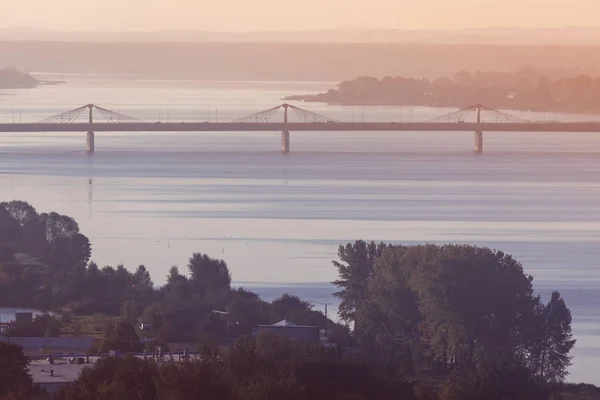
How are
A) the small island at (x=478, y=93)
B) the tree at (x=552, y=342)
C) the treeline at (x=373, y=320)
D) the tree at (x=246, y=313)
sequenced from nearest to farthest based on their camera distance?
the treeline at (x=373, y=320), the tree at (x=552, y=342), the tree at (x=246, y=313), the small island at (x=478, y=93)

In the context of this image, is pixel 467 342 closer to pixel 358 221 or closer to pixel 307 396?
pixel 307 396

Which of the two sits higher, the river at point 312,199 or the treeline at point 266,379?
the river at point 312,199

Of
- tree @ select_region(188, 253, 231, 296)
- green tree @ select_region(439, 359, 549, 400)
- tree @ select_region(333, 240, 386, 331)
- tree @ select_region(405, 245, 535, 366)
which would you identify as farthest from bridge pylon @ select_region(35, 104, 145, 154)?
green tree @ select_region(439, 359, 549, 400)

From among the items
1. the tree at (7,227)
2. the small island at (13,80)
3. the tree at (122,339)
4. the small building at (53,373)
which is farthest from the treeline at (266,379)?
the small island at (13,80)

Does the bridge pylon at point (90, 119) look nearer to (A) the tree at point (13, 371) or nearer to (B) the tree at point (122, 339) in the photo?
(B) the tree at point (122, 339)

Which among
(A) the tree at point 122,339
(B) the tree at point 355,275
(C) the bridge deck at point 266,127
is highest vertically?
(C) the bridge deck at point 266,127

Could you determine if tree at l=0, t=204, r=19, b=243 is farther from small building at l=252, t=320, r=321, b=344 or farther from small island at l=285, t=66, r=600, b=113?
small island at l=285, t=66, r=600, b=113
